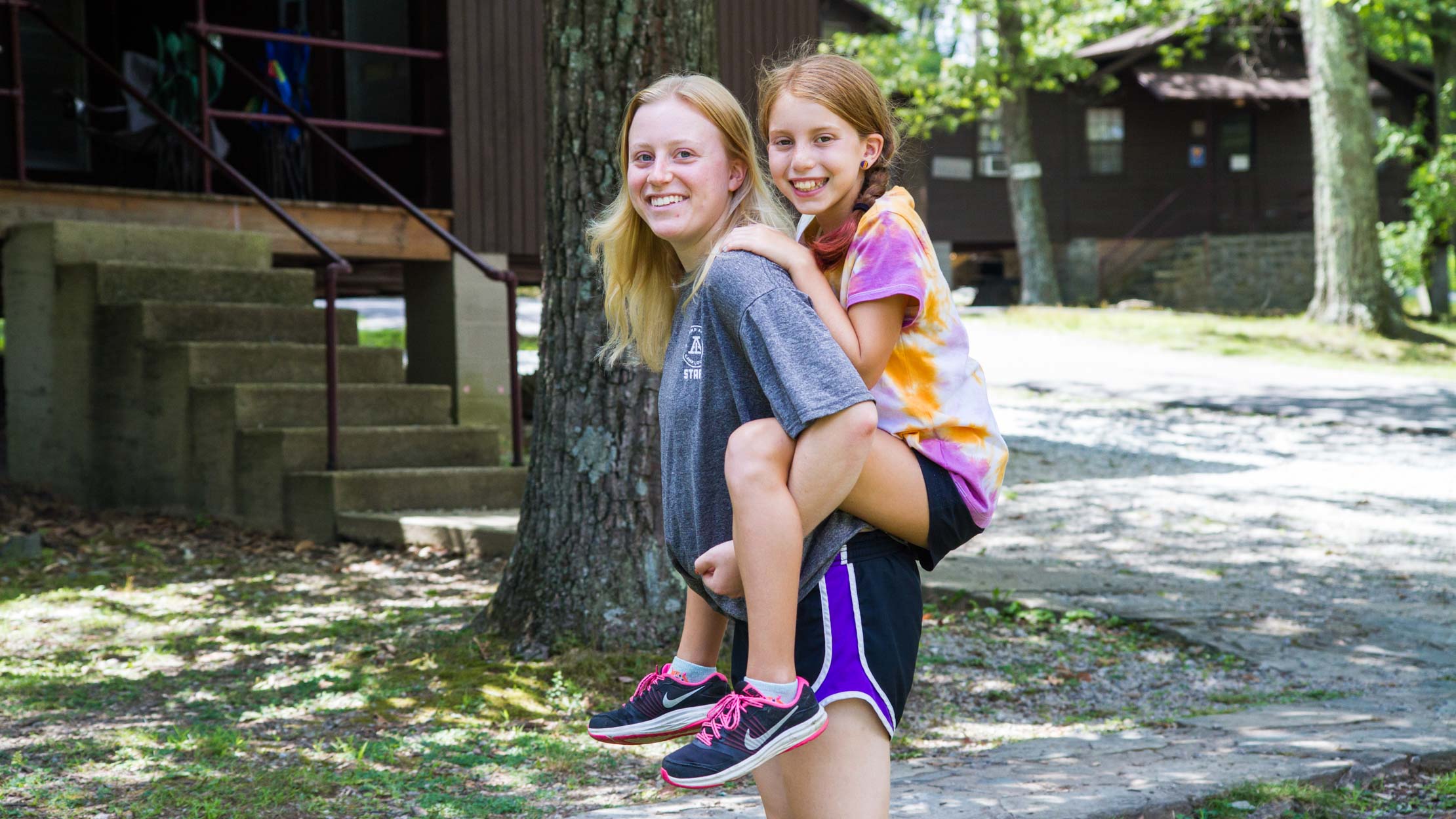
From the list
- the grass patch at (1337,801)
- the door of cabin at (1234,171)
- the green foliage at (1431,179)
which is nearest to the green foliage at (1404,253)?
the green foliage at (1431,179)

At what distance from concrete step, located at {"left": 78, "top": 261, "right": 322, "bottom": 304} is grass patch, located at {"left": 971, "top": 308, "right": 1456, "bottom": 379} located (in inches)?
520

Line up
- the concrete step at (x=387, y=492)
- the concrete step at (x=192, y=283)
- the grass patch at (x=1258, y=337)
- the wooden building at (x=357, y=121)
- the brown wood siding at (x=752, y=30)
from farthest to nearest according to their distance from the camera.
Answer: the grass patch at (x=1258, y=337), the brown wood siding at (x=752, y=30), the wooden building at (x=357, y=121), the concrete step at (x=192, y=283), the concrete step at (x=387, y=492)

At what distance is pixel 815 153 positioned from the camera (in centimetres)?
233

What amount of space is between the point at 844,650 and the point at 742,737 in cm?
25

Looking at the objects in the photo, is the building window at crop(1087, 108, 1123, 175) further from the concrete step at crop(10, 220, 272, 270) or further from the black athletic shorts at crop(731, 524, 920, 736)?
the black athletic shorts at crop(731, 524, 920, 736)

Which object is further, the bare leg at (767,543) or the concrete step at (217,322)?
the concrete step at (217,322)

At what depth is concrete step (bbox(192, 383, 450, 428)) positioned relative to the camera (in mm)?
7867

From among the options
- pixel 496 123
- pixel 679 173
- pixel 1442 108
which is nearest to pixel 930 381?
pixel 679 173

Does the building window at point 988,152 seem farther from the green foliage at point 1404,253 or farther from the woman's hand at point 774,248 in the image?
the woman's hand at point 774,248

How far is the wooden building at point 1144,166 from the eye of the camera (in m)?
30.7

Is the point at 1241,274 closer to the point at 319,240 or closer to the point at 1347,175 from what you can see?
the point at 1347,175

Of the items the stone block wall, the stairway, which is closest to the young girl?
the stairway

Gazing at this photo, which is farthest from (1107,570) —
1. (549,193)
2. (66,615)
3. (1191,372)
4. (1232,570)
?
(1191,372)

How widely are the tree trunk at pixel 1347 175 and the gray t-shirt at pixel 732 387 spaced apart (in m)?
19.1
